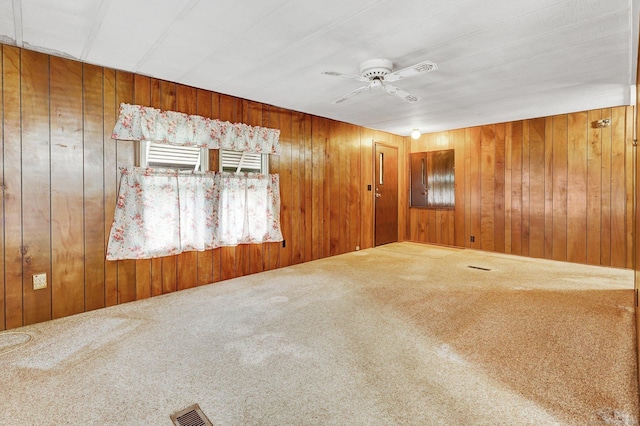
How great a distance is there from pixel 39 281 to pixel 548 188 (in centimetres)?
653

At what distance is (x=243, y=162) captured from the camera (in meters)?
4.00

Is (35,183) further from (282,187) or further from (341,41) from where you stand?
(341,41)

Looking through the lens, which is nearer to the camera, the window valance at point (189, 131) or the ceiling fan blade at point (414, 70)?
the ceiling fan blade at point (414, 70)

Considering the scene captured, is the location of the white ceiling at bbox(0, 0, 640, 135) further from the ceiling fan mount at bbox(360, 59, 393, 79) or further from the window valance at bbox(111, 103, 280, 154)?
the window valance at bbox(111, 103, 280, 154)

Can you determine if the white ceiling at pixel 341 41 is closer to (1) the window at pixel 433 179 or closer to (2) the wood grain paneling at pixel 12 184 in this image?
(2) the wood grain paneling at pixel 12 184

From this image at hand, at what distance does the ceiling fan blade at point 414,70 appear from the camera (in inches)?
97.4

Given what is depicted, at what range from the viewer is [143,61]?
9.30ft

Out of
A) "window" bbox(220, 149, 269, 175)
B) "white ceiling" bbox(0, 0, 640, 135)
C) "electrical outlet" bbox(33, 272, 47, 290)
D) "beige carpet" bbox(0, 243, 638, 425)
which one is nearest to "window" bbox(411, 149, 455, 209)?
"white ceiling" bbox(0, 0, 640, 135)

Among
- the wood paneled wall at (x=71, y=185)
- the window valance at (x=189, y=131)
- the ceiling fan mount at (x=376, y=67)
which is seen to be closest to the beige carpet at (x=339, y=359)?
the wood paneled wall at (x=71, y=185)

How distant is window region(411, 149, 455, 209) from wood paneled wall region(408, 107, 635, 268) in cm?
15

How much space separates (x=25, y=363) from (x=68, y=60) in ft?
8.16

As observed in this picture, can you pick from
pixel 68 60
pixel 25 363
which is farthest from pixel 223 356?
pixel 68 60

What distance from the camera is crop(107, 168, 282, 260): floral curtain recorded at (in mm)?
3070

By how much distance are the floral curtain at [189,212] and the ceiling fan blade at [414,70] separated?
2.05 m
